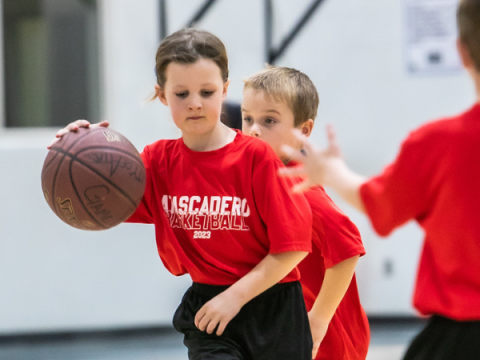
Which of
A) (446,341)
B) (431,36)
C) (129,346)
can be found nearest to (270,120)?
(446,341)

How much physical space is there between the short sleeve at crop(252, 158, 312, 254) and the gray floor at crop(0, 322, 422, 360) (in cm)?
278

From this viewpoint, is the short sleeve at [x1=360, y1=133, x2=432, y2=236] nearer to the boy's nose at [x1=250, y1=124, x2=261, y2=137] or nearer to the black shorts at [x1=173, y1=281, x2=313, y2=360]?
the black shorts at [x1=173, y1=281, x2=313, y2=360]

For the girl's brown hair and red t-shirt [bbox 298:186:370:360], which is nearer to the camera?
the girl's brown hair

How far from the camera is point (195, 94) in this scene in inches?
76.5

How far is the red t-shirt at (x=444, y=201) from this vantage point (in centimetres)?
140

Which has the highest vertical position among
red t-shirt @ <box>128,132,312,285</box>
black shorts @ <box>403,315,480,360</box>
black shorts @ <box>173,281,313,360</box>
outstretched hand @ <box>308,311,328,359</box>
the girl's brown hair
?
the girl's brown hair

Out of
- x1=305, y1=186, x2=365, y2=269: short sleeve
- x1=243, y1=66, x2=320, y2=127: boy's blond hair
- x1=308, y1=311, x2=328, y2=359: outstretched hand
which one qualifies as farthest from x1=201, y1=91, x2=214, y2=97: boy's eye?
x1=308, y1=311, x2=328, y2=359: outstretched hand

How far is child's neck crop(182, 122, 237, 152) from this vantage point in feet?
6.62

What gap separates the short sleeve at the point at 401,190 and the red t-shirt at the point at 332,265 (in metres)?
0.65

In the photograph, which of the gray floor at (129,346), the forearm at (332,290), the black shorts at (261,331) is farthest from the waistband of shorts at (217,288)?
the gray floor at (129,346)

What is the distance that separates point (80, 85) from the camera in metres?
5.21

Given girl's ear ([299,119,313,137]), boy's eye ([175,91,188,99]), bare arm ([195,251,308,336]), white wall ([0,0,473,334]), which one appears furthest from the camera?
white wall ([0,0,473,334])

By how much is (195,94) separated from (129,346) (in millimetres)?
3492

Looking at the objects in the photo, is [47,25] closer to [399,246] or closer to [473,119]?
[399,246]
